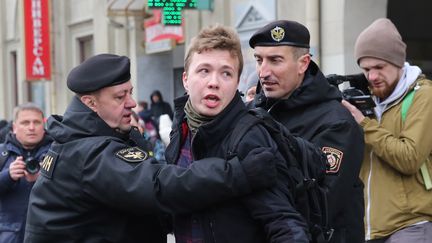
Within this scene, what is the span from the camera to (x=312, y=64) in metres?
3.57

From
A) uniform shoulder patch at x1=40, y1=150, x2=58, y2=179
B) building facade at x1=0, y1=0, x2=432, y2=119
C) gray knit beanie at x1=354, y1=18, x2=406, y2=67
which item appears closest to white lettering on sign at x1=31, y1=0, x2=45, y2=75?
building facade at x1=0, y1=0, x2=432, y2=119

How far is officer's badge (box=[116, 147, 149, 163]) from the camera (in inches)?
111

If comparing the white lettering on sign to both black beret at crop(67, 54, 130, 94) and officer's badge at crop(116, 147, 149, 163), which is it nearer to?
black beret at crop(67, 54, 130, 94)

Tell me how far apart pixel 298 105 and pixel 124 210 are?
3.38 ft

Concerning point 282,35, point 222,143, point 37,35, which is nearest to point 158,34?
point 37,35

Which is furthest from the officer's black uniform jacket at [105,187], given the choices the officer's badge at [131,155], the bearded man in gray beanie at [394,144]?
the bearded man in gray beanie at [394,144]

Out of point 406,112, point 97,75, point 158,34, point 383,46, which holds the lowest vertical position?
point 406,112

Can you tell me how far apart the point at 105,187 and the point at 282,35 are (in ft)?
3.86

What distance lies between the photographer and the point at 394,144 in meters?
4.01

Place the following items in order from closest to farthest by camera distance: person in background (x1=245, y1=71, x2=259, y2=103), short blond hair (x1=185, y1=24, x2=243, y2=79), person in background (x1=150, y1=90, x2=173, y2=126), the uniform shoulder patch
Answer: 1. short blond hair (x1=185, y1=24, x2=243, y2=79)
2. the uniform shoulder patch
3. person in background (x1=245, y1=71, x2=259, y2=103)
4. person in background (x1=150, y1=90, x2=173, y2=126)

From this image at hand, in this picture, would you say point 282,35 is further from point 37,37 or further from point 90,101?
point 37,37

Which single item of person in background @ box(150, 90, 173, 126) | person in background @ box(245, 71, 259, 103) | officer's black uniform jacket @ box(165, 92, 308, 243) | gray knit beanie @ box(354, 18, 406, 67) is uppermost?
gray knit beanie @ box(354, 18, 406, 67)

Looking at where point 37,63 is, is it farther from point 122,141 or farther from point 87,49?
point 122,141

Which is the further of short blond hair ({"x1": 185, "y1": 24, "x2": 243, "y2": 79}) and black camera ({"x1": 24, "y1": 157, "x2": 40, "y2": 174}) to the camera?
black camera ({"x1": 24, "y1": 157, "x2": 40, "y2": 174})
